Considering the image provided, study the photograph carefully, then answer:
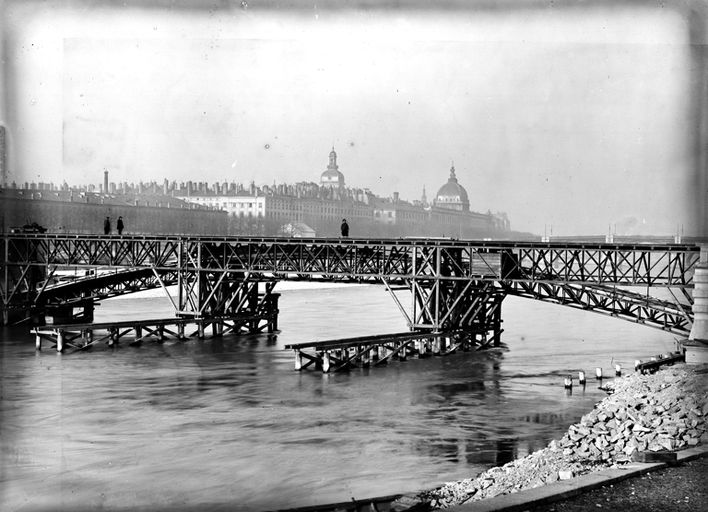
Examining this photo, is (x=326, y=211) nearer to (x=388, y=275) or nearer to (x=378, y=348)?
(x=388, y=275)

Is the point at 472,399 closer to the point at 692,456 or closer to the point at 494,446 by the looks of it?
the point at 494,446

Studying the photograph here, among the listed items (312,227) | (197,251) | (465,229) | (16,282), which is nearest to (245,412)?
(197,251)

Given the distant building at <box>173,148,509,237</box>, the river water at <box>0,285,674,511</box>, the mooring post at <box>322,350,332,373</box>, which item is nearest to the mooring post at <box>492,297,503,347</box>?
the river water at <box>0,285,674,511</box>

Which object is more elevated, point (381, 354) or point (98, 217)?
point (98, 217)

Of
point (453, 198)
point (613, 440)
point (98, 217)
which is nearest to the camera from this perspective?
point (613, 440)

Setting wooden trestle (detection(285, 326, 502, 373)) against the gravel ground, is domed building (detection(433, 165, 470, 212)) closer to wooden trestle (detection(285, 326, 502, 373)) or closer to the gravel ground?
wooden trestle (detection(285, 326, 502, 373))

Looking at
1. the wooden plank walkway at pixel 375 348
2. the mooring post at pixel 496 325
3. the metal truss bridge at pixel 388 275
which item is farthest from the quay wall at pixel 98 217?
the mooring post at pixel 496 325

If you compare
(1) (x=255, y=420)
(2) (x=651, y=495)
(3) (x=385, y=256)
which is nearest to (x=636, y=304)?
(3) (x=385, y=256)

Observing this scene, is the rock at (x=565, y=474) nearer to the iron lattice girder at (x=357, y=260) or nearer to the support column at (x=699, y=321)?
the support column at (x=699, y=321)
